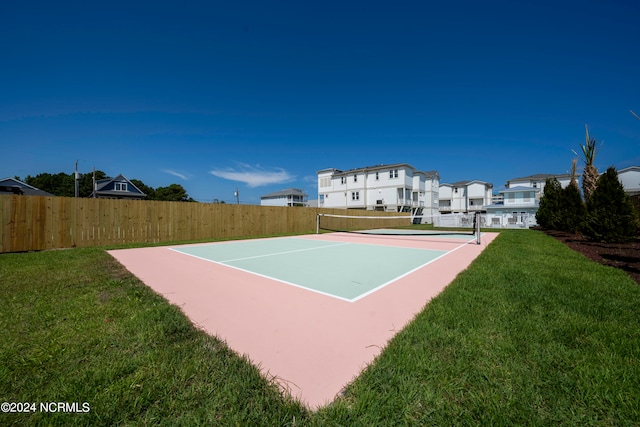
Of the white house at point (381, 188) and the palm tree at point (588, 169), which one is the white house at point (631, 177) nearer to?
the white house at point (381, 188)

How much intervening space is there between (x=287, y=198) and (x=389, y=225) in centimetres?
3547

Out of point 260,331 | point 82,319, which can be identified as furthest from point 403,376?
Result: point 82,319

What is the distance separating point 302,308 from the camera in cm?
341

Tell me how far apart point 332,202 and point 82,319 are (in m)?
42.2

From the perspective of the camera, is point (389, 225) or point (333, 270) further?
point (389, 225)

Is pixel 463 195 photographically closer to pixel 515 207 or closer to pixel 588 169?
pixel 515 207

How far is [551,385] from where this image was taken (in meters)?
1.82

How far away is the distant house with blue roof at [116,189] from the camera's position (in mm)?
34594

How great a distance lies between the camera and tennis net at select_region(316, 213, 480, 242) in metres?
19.1

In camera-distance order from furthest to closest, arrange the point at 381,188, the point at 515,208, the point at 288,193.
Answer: the point at 288,193, the point at 381,188, the point at 515,208

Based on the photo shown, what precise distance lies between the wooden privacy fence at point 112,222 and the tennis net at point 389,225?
5.29m

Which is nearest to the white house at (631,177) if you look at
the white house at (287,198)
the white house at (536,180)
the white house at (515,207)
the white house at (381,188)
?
the white house at (536,180)

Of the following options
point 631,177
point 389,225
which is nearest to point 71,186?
point 389,225

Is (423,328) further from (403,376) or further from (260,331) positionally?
(260,331)
